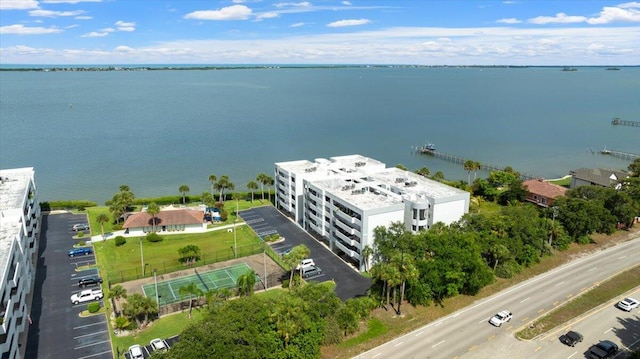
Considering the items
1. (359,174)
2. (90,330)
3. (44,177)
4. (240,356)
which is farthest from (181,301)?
(44,177)

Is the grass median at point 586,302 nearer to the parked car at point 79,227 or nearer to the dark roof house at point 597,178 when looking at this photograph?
the dark roof house at point 597,178

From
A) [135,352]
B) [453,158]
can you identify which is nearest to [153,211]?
[135,352]

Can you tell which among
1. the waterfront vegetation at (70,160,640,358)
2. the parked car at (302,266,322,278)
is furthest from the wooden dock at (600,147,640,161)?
the parked car at (302,266,322,278)

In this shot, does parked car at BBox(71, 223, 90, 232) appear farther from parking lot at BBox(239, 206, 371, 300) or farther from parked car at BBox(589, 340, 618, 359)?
parked car at BBox(589, 340, 618, 359)

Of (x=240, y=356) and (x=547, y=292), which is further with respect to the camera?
(x=547, y=292)

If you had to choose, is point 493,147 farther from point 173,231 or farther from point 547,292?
point 173,231
